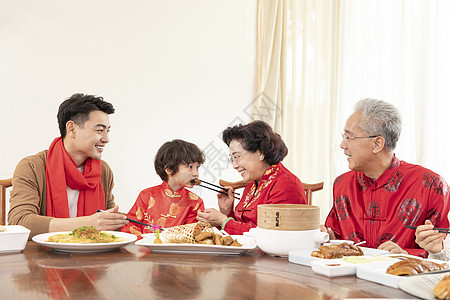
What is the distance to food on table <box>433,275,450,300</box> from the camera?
31.5 inches

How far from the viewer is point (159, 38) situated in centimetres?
396

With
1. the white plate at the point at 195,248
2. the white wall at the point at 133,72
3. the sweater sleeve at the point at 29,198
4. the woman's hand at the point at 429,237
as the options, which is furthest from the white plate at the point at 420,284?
the white wall at the point at 133,72

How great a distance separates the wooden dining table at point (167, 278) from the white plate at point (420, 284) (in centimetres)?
2

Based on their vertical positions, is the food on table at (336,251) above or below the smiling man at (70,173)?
below

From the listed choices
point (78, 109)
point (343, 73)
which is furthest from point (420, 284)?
point (343, 73)

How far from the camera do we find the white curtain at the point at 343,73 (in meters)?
Answer: 3.15

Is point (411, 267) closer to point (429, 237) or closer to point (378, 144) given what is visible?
point (429, 237)

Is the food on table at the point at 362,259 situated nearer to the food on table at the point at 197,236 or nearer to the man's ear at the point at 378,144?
the food on table at the point at 197,236

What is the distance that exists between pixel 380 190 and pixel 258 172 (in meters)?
0.71

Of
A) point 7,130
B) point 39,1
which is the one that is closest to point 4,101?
point 7,130

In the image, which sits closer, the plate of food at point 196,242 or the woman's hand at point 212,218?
the plate of food at point 196,242

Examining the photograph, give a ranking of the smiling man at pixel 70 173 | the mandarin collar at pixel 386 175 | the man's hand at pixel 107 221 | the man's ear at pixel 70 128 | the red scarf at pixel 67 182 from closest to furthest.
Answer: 1. the man's hand at pixel 107 221
2. the mandarin collar at pixel 386 175
3. the smiling man at pixel 70 173
4. the red scarf at pixel 67 182
5. the man's ear at pixel 70 128

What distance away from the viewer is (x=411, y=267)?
1.00 metres

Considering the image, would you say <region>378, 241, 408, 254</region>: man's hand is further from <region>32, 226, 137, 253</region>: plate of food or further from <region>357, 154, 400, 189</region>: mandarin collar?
<region>32, 226, 137, 253</region>: plate of food
